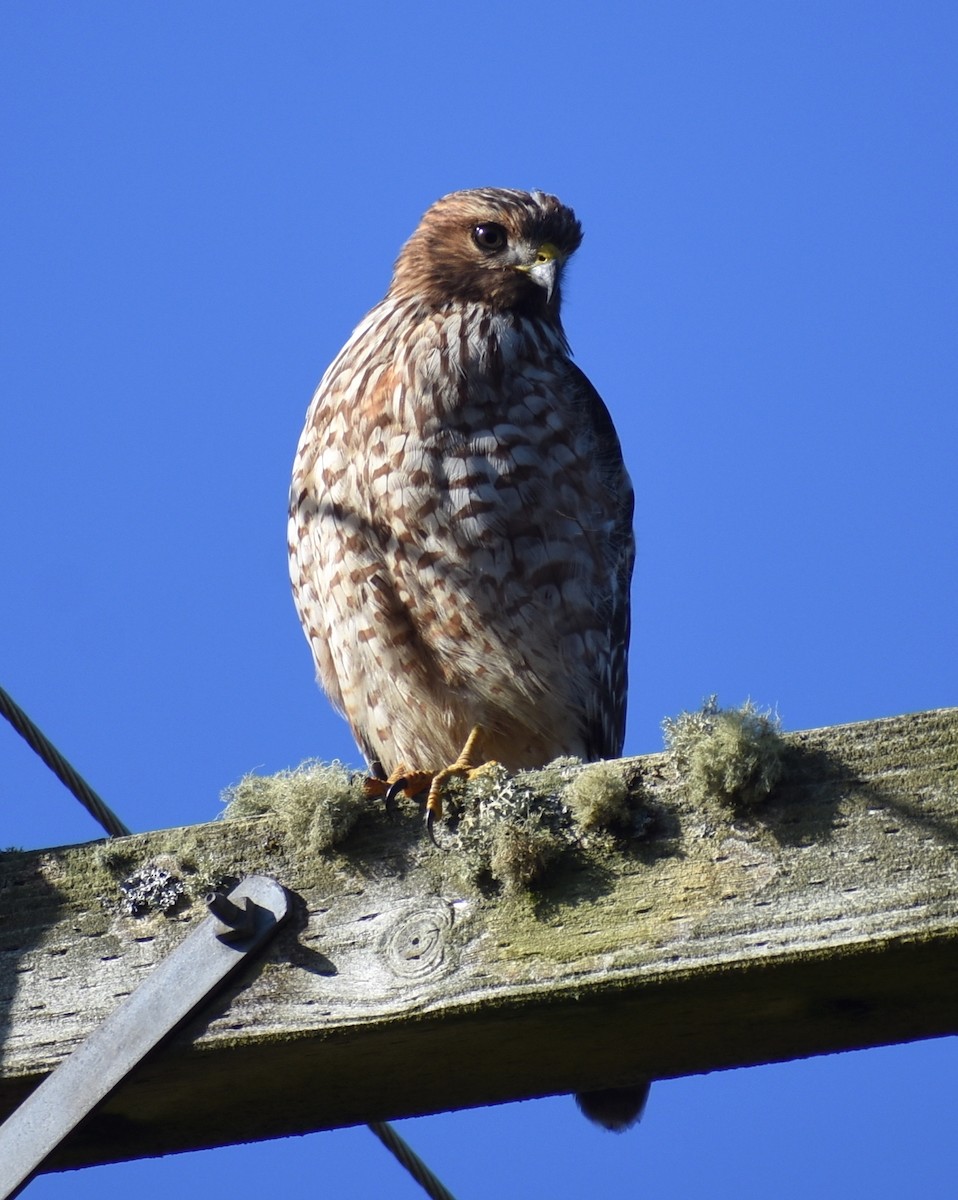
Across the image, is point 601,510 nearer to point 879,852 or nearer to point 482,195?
point 482,195

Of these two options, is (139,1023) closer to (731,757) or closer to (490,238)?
(731,757)

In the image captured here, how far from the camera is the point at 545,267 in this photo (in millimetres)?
4441

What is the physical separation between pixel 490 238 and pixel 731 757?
3180mm

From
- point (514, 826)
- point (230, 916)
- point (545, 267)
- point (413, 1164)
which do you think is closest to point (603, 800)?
point (514, 826)

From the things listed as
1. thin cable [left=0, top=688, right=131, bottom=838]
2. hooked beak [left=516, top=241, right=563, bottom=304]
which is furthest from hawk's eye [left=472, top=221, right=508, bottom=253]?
thin cable [left=0, top=688, right=131, bottom=838]

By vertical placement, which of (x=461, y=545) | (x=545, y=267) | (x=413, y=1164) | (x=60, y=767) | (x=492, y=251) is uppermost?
(x=492, y=251)

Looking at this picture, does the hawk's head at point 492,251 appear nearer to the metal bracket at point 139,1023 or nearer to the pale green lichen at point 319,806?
the pale green lichen at point 319,806

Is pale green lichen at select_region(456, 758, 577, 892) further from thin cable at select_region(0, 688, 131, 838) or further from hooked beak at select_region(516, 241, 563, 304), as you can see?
hooked beak at select_region(516, 241, 563, 304)

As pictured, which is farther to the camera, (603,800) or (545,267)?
(545,267)

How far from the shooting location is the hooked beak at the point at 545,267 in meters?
4.39

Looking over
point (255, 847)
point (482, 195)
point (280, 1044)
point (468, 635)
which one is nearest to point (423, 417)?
point (468, 635)

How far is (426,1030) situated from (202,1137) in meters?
0.35

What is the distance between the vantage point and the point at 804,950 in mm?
1540

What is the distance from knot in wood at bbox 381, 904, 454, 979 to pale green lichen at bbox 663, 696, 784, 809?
0.31 meters
